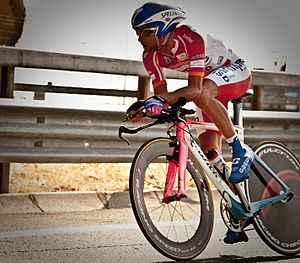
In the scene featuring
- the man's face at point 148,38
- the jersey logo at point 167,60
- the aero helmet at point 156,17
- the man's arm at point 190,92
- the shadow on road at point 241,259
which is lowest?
the shadow on road at point 241,259

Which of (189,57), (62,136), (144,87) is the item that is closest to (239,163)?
(189,57)

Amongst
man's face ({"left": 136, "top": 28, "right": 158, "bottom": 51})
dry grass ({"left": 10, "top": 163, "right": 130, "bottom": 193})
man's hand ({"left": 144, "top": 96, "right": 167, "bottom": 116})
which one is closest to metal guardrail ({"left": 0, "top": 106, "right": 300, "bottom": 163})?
dry grass ({"left": 10, "top": 163, "right": 130, "bottom": 193})

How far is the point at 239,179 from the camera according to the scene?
546 cm

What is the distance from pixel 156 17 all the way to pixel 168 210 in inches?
47.6

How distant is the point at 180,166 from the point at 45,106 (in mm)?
2033

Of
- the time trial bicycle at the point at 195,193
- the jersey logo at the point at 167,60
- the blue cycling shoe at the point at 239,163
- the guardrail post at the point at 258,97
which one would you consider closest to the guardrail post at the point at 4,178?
the time trial bicycle at the point at 195,193

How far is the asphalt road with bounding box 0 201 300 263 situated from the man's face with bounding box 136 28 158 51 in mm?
1291

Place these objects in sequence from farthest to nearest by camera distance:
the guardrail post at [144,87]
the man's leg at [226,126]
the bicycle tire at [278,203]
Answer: the guardrail post at [144,87] < the bicycle tire at [278,203] < the man's leg at [226,126]

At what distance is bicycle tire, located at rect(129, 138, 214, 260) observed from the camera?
5074mm

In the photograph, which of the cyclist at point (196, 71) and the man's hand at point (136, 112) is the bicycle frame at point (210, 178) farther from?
the man's hand at point (136, 112)

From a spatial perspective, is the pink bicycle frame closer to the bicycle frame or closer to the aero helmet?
the bicycle frame

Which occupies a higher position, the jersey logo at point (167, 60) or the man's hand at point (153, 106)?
the jersey logo at point (167, 60)

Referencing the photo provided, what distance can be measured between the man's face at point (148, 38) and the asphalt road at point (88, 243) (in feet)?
4.24

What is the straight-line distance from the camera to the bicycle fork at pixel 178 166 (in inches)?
205
